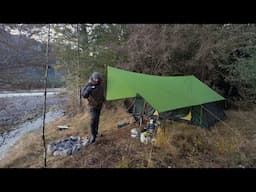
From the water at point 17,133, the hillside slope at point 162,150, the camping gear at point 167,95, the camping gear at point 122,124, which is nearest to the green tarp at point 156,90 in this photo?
the camping gear at point 167,95

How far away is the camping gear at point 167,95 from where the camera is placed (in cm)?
385

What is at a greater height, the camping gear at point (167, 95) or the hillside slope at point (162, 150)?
the camping gear at point (167, 95)

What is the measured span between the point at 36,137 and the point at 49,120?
2.04m

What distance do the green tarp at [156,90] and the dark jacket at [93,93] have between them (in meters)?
0.46

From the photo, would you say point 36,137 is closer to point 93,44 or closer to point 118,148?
point 118,148

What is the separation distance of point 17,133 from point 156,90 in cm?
388

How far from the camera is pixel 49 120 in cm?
701

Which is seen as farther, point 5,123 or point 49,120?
point 49,120

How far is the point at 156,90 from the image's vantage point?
4.00 metres

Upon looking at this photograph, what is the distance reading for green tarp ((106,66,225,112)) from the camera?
3795 millimetres

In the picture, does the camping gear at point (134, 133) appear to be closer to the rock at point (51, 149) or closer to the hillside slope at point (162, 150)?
the hillside slope at point (162, 150)

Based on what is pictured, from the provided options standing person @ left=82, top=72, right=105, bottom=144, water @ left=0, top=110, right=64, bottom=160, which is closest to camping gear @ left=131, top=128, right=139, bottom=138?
standing person @ left=82, top=72, right=105, bottom=144
